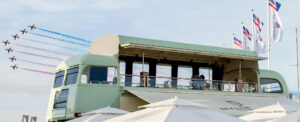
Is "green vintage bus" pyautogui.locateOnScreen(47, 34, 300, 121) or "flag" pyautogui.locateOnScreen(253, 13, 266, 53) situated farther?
"flag" pyautogui.locateOnScreen(253, 13, 266, 53)

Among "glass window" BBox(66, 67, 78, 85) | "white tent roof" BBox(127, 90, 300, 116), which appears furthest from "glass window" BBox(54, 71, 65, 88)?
"white tent roof" BBox(127, 90, 300, 116)

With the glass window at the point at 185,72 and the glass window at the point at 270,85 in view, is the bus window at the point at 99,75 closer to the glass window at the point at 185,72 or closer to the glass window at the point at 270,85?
the glass window at the point at 185,72

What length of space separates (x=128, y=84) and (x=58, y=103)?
4191mm

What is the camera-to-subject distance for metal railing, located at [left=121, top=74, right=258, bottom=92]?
86.1 feet

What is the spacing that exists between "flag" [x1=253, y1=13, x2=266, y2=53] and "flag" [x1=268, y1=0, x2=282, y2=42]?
1.80 m

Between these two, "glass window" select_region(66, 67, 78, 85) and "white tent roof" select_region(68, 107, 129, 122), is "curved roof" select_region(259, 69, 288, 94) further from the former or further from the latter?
"white tent roof" select_region(68, 107, 129, 122)

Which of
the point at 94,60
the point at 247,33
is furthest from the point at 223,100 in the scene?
the point at 247,33

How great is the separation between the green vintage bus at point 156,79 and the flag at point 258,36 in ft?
28.8

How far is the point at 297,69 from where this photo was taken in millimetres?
49312

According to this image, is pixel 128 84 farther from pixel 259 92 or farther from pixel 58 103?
pixel 259 92

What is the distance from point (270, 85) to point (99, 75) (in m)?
12.7

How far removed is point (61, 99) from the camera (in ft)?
85.4

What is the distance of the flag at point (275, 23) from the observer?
3841 centimetres

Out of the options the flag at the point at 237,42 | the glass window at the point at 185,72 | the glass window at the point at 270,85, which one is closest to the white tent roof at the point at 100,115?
the glass window at the point at 185,72
